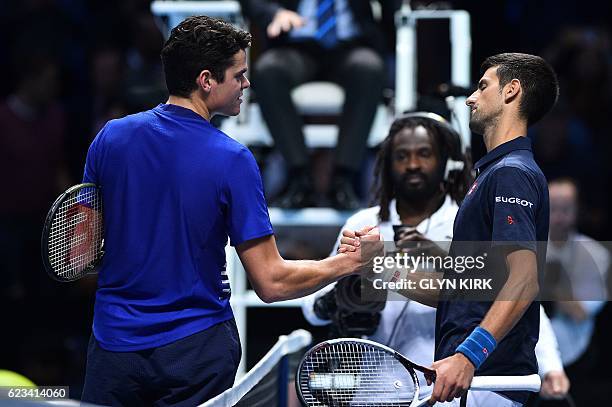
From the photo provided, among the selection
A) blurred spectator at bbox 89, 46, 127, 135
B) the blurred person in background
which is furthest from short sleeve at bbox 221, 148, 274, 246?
blurred spectator at bbox 89, 46, 127, 135

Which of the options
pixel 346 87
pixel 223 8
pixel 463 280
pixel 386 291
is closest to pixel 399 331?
pixel 386 291

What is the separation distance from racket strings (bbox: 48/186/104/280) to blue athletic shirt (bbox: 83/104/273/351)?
65 mm

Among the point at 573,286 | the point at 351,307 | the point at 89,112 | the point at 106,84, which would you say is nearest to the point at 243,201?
the point at 351,307

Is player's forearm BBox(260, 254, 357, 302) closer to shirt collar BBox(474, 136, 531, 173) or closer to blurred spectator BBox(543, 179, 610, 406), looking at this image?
shirt collar BBox(474, 136, 531, 173)

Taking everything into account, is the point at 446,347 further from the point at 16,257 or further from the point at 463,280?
the point at 16,257

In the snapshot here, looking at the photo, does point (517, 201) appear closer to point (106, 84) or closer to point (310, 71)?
point (310, 71)

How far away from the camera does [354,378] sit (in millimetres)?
3062

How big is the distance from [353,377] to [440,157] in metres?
1.10

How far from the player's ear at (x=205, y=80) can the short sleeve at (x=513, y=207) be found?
776mm

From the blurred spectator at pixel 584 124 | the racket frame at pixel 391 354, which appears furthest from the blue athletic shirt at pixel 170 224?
the blurred spectator at pixel 584 124

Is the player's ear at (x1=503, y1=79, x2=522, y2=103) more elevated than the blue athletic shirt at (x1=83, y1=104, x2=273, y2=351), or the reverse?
the player's ear at (x1=503, y1=79, x2=522, y2=103)

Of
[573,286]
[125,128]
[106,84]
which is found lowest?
[573,286]

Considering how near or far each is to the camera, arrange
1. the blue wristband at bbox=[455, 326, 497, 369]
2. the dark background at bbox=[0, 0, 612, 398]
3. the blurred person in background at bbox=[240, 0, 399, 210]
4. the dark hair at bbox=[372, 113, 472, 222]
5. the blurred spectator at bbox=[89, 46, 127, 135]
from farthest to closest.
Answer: the blurred spectator at bbox=[89, 46, 127, 135] → the dark background at bbox=[0, 0, 612, 398] → the blurred person in background at bbox=[240, 0, 399, 210] → the dark hair at bbox=[372, 113, 472, 222] → the blue wristband at bbox=[455, 326, 497, 369]

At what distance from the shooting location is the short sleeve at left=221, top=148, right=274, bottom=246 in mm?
2930
